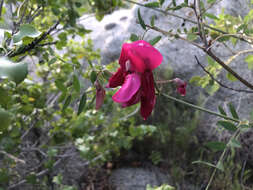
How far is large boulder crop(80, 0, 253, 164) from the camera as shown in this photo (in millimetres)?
949

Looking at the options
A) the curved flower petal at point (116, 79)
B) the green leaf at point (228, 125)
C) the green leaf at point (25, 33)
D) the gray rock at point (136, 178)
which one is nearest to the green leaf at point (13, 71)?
the green leaf at point (25, 33)

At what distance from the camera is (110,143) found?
1.44 meters

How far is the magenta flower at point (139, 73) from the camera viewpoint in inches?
15.2

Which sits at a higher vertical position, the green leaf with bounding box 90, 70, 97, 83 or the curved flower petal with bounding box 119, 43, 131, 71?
Result: the curved flower petal with bounding box 119, 43, 131, 71

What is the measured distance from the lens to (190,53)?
126 cm

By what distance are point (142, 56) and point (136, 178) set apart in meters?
1.73

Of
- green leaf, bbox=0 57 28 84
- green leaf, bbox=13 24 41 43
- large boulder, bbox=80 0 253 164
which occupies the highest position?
green leaf, bbox=13 24 41 43

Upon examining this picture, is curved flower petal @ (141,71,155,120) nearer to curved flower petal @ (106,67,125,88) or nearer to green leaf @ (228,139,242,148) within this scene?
curved flower petal @ (106,67,125,88)

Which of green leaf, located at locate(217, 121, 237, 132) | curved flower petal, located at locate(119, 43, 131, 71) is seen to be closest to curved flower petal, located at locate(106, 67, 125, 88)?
curved flower petal, located at locate(119, 43, 131, 71)

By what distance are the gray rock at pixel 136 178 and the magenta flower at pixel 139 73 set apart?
5.14 ft

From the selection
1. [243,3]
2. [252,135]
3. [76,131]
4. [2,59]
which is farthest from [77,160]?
[2,59]

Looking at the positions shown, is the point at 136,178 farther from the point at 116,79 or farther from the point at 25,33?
the point at 25,33

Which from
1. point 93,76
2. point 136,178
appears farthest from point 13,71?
point 136,178

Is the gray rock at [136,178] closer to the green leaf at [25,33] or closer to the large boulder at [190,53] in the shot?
the large boulder at [190,53]
